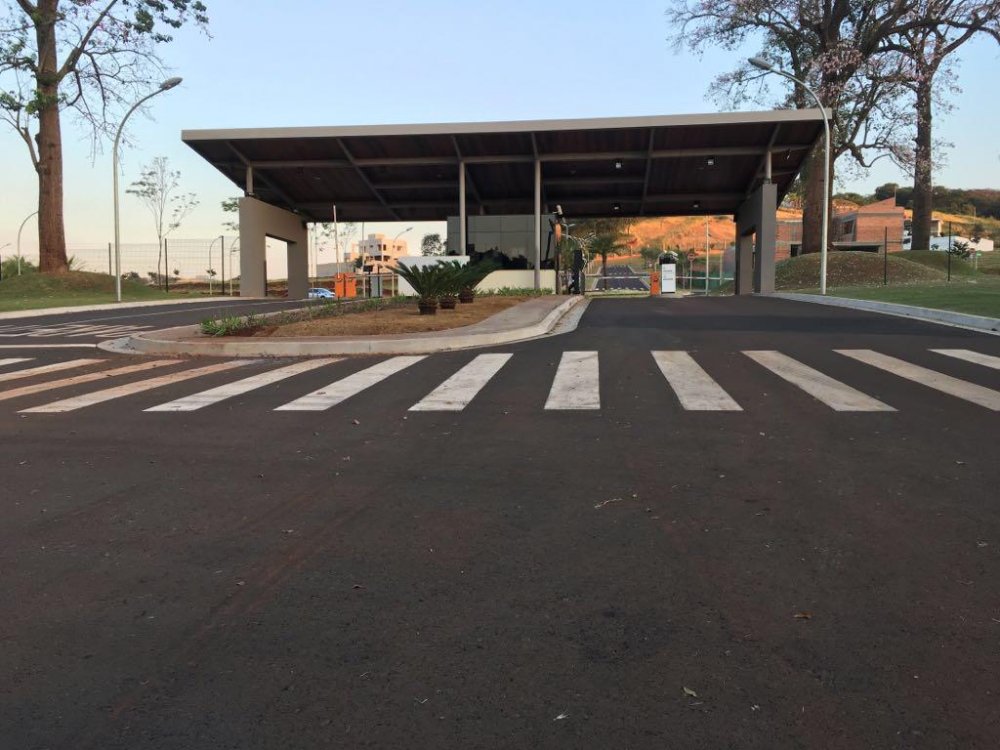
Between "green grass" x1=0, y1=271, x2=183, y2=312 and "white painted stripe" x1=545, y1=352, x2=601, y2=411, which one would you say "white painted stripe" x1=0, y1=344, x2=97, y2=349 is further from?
"green grass" x1=0, y1=271, x2=183, y2=312

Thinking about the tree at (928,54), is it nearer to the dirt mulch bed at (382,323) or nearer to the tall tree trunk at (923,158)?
the tall tree trunk at (923,158)

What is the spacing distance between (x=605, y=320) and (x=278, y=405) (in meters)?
10.8

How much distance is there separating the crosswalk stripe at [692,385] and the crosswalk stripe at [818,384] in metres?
0.91

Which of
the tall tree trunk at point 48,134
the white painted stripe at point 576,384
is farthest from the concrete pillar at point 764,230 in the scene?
the tall tree trunk at point 48,134

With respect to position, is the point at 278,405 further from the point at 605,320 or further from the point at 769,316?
the point at 769,316

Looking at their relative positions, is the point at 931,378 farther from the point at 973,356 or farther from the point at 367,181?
the point at 367,181

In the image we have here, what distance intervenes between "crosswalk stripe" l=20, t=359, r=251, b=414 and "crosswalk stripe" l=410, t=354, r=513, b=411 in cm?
359

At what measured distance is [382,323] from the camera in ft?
50.9

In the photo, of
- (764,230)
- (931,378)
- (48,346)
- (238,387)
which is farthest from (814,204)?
(238,387)

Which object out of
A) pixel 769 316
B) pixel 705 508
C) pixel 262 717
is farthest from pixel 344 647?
pixel 769 316

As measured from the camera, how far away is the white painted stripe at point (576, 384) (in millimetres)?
8062

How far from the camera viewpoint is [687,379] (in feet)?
30.6

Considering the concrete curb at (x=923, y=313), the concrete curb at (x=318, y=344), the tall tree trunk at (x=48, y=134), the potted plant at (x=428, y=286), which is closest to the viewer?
the concrete curb at (x=318, y=344)

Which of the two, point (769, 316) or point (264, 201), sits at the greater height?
point (264, 201)
